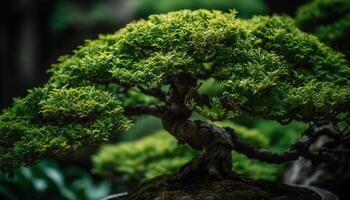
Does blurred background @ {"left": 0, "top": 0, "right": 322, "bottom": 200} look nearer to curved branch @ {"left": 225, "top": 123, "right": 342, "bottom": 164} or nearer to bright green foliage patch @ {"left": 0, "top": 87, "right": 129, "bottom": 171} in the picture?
curved branch @ {"left": 225, "top": 123, "right": 342, "bottom": 164}

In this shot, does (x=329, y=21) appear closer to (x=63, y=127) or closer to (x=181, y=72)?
(x=181, y=72)

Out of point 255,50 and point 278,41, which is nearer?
point 255,50

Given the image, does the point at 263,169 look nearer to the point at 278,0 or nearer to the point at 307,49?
the point at 307,49

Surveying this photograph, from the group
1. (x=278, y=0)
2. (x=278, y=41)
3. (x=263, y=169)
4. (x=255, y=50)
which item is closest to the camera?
(x=255, y=50)

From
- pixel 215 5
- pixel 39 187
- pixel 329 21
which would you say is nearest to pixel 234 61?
pixel 329 21

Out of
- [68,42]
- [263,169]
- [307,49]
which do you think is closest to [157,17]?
[307,49]

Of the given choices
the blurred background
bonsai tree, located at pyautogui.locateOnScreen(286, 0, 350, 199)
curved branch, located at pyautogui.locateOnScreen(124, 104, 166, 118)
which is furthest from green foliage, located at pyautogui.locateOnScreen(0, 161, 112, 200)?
bonsai tree, located at pyautogui.locateOnScreen(286, 0, 350, 199)
